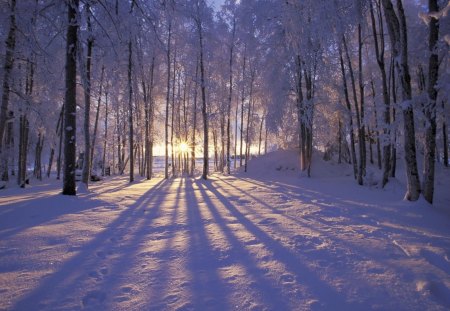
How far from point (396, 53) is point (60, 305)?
9.81m

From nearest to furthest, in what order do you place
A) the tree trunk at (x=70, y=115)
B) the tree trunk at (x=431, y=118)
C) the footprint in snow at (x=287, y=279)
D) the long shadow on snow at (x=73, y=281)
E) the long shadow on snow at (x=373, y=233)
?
the long shadow on snow at (x=73, y=281)
the footprint in snow at (x=287, y=279)
the long shadow on snow at (x=373, y=233)
the tree trunk at (x=431, y=118)
the tree trunk at (x=70, y=115)

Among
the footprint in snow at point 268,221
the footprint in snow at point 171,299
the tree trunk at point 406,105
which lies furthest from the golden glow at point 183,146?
the footprint in snow at point 171,299

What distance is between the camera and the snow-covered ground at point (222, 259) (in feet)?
8.43

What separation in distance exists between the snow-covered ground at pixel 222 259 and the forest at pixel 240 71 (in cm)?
323

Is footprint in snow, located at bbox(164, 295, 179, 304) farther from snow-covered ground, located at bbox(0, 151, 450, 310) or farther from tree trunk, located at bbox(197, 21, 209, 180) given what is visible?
tree trunk, located at bbox(197, 21, 209, 180)

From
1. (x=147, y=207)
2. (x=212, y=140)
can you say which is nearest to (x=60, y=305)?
(x=147, y=207)

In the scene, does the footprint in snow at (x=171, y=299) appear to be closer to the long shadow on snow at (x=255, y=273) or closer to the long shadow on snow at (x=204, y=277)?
the long shadow on snow at (x=204, y=277)

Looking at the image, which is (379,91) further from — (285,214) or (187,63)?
(285,214)

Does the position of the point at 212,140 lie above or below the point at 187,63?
below

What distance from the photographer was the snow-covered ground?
2570 mm

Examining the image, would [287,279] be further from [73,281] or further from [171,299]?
[73,281]

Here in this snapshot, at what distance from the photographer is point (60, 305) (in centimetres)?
243

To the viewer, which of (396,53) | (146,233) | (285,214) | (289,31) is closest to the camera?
(146,233)

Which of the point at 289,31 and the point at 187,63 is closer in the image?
the point at 289,31
